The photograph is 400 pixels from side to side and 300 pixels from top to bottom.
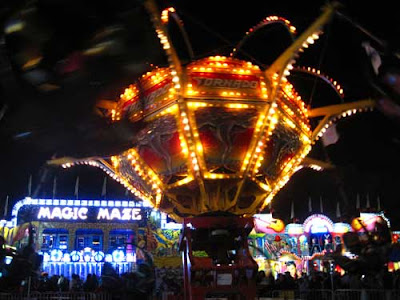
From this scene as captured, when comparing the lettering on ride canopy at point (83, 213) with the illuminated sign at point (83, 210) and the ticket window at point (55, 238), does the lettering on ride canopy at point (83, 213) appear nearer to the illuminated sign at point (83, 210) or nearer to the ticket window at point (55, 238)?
the illuminated sign at point (83, 210)

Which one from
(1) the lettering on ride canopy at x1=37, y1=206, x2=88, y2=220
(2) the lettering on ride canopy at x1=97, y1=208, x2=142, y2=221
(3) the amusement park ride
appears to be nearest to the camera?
(3) the amusement park ride

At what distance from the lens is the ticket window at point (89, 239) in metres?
28.1

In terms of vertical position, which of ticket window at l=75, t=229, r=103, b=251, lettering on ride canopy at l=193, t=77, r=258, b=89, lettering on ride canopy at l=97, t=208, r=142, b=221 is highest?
lettering on ride canopy at l=193, t=77, r=258, b=89

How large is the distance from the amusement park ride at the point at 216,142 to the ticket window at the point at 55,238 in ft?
56.3

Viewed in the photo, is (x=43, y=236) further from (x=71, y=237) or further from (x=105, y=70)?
(x=105, y=70)

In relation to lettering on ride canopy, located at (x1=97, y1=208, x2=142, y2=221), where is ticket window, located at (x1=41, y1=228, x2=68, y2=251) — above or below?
below

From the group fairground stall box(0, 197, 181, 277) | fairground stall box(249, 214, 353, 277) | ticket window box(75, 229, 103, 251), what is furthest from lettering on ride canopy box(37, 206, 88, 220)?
fairground stall box(249, 214, 353, 277)

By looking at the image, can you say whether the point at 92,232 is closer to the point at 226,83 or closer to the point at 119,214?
the point at 119,214

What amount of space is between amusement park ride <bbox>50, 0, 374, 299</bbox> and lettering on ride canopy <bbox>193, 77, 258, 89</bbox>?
0.9 inches

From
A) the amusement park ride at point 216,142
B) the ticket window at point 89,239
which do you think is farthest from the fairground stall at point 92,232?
the amusement park ride at point 216,142

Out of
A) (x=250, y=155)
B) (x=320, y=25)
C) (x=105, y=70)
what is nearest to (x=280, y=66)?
(x=320, y=25)

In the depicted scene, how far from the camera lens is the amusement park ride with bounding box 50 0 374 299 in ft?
30.4

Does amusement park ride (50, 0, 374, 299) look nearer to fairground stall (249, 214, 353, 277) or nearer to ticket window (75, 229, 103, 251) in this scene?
ticket window (75, 229, 103, 251)

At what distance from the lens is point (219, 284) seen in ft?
30.0
